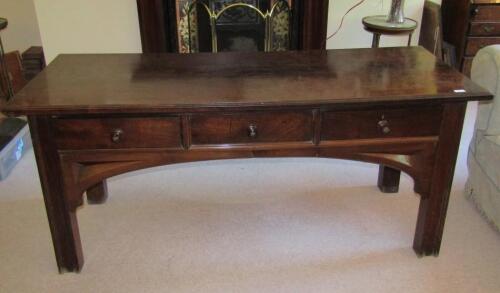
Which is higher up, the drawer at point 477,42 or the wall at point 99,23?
the wall at point 99,23

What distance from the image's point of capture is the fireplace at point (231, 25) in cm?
299

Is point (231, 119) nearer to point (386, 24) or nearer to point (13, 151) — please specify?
point (13, 151)

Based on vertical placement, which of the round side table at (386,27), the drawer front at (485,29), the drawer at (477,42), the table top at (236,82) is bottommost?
the drawer at (477,42)

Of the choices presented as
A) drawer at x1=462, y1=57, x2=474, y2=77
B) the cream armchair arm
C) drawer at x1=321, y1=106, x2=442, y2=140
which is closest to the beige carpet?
the cream armchair arm

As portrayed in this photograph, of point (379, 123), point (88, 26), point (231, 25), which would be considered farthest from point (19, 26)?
point (379, 123)

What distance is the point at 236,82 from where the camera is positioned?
1.64m

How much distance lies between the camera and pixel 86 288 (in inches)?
67.1

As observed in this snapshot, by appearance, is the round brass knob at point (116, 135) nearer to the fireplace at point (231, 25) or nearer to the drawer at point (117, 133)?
the drawer at point (117, 133)

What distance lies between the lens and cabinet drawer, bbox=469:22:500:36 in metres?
3.22

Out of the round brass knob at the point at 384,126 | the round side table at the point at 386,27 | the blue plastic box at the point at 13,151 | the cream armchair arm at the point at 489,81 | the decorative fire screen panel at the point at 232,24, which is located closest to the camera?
the round brass knob at the point at 384,126

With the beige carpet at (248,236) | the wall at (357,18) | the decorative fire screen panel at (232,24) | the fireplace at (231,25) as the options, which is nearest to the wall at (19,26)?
the fireplace at (231,25)

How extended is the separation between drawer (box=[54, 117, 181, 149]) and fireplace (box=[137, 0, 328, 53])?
5.23ft

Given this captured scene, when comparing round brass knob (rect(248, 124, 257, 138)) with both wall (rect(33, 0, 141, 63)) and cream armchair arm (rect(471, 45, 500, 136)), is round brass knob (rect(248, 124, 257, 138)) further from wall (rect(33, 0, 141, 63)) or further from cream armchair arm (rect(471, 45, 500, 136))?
wall (rect(33, 0, 141, 63))

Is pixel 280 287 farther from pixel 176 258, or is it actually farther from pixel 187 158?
pixel 187 158
